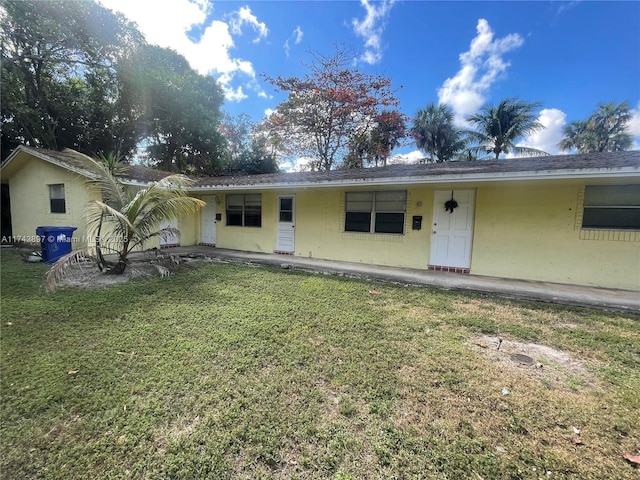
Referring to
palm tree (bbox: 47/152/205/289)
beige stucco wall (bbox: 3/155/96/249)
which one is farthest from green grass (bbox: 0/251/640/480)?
beige stucco wall (bbox: 3/155/96/249)

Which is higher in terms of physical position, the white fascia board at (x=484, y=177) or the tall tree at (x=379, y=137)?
the tall tree at (x=379, y=137)

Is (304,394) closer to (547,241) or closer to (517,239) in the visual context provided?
(517,239)

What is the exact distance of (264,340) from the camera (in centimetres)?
340

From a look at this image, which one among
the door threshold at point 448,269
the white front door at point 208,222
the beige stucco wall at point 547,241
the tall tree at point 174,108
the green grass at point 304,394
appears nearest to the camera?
the green grass at point 304,394

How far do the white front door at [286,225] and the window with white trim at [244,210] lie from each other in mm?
810

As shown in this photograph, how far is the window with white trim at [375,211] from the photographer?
7523 millimetres

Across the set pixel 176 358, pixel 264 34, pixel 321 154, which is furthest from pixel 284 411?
pixel 321 154

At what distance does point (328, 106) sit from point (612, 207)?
49.7 ft

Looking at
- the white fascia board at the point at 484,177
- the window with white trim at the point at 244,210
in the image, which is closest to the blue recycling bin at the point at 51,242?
the window with white trim at the point at 244,210

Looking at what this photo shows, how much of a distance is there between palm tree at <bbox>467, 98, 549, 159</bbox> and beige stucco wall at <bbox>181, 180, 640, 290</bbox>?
53.2 ft

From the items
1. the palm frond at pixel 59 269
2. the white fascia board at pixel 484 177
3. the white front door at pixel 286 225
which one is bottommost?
the palm frond at pixel 59 269

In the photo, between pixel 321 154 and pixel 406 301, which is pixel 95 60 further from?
pixel 406 301

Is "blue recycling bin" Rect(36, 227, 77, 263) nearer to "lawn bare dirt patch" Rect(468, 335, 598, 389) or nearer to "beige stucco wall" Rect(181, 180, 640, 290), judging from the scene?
"beige stucco wall" Rect(181, 180, 640, 290)

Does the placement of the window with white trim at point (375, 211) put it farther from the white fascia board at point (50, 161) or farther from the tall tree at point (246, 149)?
the tall tree at point (246, 149)
